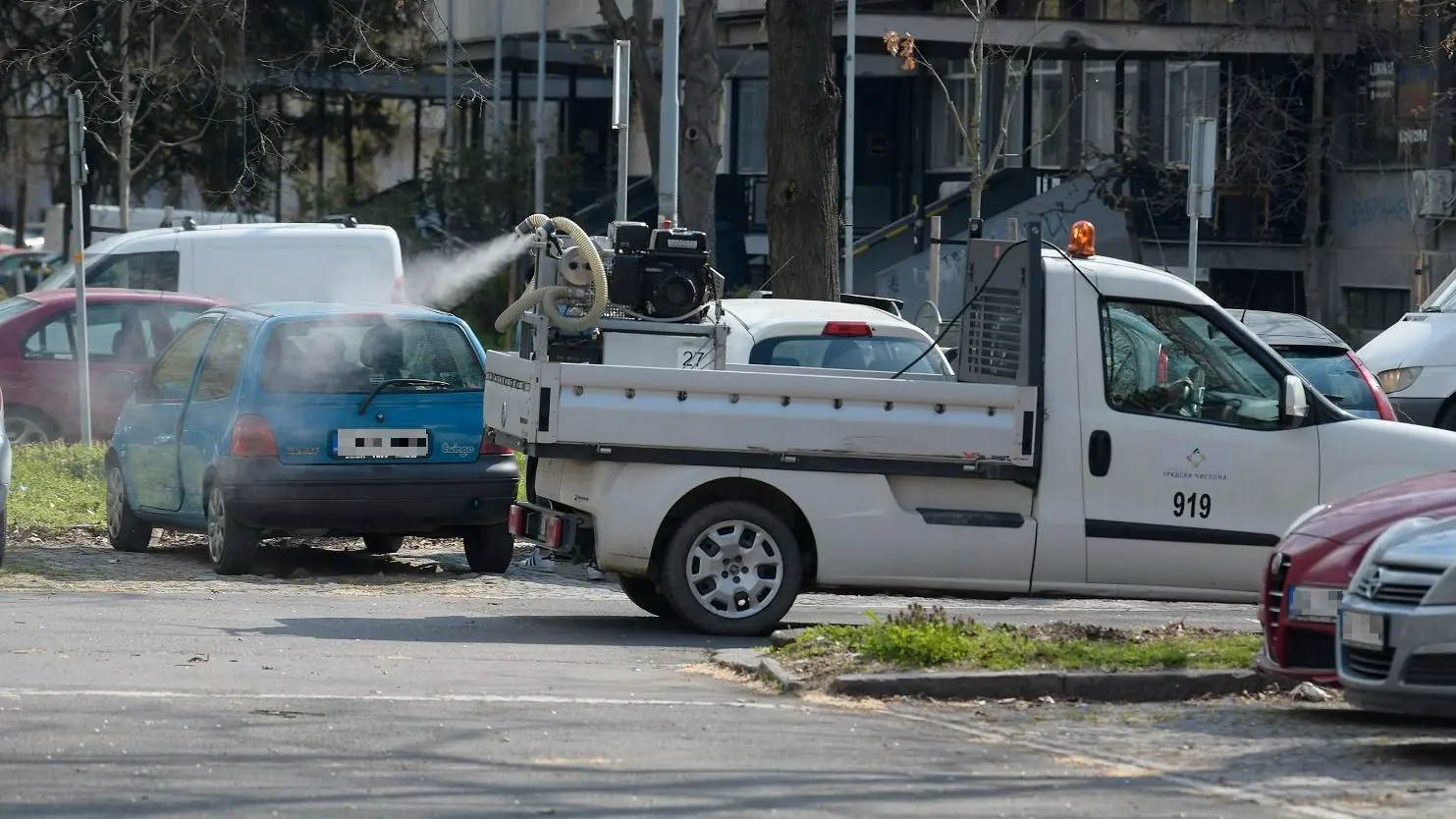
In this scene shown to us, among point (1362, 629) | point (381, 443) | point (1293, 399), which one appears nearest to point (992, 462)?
point (1293, 399)

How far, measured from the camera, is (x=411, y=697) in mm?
8391

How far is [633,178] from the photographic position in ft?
149

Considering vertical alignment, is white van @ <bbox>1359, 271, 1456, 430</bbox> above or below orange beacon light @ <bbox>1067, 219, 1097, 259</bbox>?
below

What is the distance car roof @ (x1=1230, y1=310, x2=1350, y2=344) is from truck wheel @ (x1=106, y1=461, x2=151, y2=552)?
7870 mm

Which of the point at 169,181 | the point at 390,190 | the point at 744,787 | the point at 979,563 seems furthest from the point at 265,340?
the point at 169,181

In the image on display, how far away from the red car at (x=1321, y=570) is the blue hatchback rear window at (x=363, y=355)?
5.68 metres

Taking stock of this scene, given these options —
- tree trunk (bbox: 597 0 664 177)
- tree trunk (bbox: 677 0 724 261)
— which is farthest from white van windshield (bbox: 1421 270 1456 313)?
tree trunk (bbox: 597 0 664 177)

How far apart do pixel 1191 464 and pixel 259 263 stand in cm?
1251

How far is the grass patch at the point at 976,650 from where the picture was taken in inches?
359

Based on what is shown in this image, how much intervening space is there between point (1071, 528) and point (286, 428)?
14.6 ft

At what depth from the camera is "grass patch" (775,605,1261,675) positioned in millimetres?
9109

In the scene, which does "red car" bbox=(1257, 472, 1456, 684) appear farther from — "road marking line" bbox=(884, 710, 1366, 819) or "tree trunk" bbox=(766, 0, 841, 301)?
"tree trunk" bbox=(766, 0, 841, 301)

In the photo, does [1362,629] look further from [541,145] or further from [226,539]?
[541,145]

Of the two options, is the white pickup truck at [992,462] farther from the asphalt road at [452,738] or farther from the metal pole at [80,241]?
the metal pole at [80,241]
